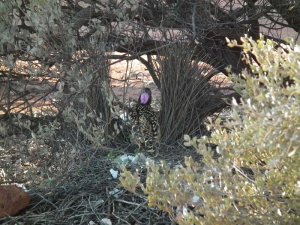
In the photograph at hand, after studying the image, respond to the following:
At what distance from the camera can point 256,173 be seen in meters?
2.10

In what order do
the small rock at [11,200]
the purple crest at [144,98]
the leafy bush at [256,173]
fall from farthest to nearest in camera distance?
the purple crest at [144,98], the small rock at [11,200], the leafy bush at [256,173]

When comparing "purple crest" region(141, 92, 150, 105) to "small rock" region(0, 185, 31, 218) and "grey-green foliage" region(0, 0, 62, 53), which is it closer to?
"grey-green foliage" region(0, 0, 62, 53)

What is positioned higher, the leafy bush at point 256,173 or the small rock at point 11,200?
the leafy bush at point 256,173

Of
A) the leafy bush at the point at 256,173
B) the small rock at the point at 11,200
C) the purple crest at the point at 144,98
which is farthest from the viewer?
the purple crest at the point at 144,98

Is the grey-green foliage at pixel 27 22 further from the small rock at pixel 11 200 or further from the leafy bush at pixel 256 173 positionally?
the leafy bush at pixel 256 173

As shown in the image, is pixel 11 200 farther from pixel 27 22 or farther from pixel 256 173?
pixel 256 173

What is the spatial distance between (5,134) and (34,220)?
32.1 inches

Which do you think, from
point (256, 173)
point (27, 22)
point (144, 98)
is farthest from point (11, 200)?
point (256, 173)

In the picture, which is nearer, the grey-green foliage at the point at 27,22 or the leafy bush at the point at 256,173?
the leafy bush at the point at 256,173

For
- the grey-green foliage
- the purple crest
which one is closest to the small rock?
the grey-green foliage

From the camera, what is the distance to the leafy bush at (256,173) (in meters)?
1.75

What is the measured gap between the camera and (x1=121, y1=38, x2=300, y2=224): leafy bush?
5.75ft

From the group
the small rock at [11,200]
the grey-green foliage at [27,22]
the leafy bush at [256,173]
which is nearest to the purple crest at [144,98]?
the grey-green foliage at [27,22]

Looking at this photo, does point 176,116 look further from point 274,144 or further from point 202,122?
point 274,144
